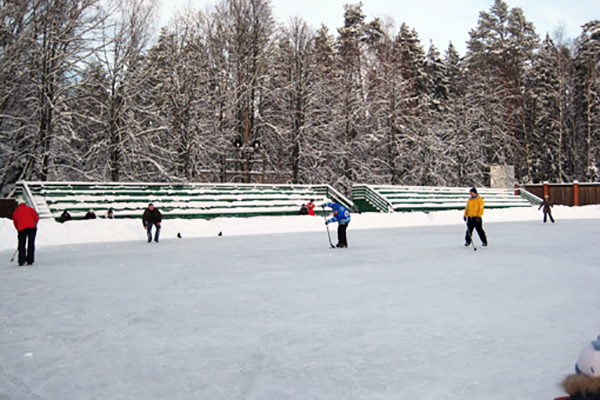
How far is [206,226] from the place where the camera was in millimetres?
20047

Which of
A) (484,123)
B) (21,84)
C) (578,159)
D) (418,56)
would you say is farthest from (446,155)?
(21,84)

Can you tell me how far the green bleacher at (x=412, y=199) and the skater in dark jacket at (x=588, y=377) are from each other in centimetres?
2573

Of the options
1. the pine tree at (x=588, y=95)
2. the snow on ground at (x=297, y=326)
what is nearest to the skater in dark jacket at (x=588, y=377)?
the snow on ground at (x=297, y=326)

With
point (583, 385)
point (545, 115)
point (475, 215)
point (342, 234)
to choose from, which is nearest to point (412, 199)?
point (475, 215)

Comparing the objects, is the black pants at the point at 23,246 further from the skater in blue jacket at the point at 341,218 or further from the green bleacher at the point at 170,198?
the green bleacher at the point at 170,198

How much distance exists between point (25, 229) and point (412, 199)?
23578mm

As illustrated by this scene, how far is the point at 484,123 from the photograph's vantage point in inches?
1673

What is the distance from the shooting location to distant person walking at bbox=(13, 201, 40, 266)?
10.8m

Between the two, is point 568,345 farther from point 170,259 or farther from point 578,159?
point 578,159

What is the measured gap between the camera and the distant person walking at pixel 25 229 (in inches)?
424

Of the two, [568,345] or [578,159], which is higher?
[578,159]

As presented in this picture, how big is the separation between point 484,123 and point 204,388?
43394 mm

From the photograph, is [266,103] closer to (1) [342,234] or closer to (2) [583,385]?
(1) [342,234]

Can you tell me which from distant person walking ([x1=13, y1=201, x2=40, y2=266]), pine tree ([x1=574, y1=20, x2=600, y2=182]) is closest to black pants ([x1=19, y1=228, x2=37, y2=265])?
distant person walking ([x1=13, y1=201, x2=40, y2=266])
